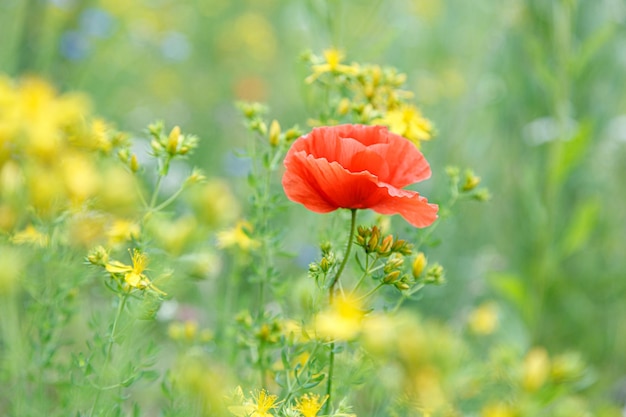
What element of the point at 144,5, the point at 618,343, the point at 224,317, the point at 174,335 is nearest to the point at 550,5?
the point at 618,343

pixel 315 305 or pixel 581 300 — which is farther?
pixel 581 300

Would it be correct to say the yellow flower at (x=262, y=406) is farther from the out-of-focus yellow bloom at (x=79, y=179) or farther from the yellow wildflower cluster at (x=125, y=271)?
the out-of-focus yellow bloom at (x=79, y=179)

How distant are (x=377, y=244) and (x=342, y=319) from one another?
0.12 m

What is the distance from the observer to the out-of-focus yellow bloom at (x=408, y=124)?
4.09 ft

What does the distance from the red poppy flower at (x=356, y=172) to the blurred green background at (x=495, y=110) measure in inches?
24.7

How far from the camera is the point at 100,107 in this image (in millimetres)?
3145

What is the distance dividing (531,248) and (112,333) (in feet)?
5.09

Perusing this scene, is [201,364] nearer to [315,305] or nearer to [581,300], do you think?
[315,305]

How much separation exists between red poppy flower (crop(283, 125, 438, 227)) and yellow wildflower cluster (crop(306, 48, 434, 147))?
0.74 ft

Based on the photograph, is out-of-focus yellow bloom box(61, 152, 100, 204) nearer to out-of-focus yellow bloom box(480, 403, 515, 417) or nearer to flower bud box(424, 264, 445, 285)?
flower bud box(424, 264, 445, 285)

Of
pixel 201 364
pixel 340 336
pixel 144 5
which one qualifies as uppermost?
pixel 144 5

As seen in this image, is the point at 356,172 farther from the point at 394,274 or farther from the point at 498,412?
the point at 498,412

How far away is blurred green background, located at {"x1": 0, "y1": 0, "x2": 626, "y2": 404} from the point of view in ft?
6.75

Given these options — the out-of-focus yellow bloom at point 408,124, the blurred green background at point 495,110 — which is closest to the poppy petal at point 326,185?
the out-of-focus yellow bloom at point 408,124
